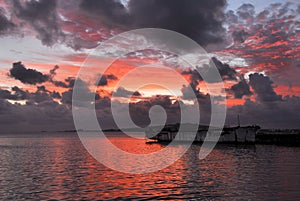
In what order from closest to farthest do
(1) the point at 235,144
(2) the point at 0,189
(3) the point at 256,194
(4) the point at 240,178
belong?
(3) the point at 256,194 < (2) the point at 0,189 < (4) the point at 240,178 < (1) the point at 235,144

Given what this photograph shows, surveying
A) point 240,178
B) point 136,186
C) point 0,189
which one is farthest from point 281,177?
point 0,189

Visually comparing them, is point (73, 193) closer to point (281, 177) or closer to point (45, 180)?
point (45, 180)

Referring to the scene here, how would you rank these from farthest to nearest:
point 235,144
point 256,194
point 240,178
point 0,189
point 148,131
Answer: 1. point 148,131
2. point 235,144
3. point 240,178
4. point 0,189
5. point 256,194

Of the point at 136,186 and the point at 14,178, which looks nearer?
the point at 136,186

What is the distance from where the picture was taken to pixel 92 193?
115 ft

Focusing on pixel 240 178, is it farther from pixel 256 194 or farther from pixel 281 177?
pixel 256 194

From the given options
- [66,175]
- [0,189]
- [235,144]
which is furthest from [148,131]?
[0,189]

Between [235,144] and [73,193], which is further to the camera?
[235,144]

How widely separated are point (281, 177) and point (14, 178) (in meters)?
37.4

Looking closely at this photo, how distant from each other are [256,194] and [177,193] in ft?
26.7

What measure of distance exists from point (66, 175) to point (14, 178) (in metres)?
7.29

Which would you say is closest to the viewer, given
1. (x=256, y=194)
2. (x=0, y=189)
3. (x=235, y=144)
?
(x=256, y=194)

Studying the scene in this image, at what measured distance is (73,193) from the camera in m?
35.1

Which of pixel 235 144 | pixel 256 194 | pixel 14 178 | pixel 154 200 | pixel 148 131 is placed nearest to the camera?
pixel 154 200
